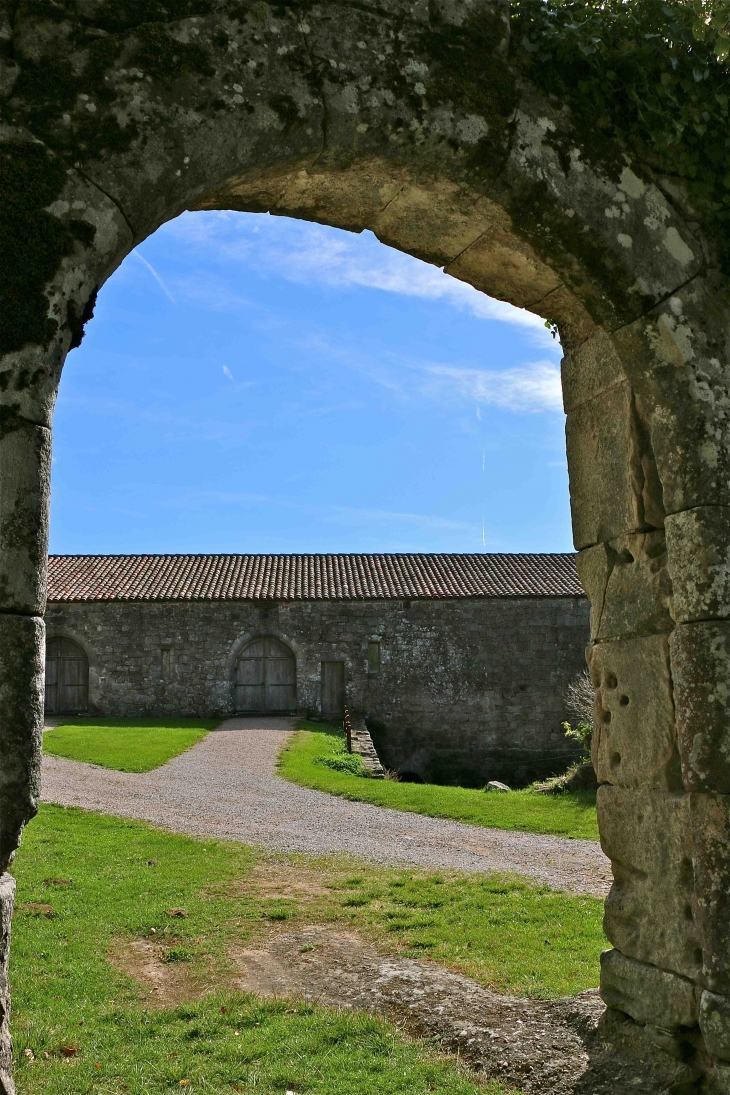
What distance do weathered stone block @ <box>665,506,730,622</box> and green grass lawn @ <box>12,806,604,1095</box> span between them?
2.17m

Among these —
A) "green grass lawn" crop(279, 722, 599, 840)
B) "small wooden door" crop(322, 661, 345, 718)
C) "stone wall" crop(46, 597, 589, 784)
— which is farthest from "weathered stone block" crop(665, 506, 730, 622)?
"small wooden door" crop(322, 661, 345, 718)

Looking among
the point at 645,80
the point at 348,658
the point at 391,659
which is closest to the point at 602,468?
the point at 645,80

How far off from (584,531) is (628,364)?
3.07 ft

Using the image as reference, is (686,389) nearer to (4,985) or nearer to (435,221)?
(435,221)

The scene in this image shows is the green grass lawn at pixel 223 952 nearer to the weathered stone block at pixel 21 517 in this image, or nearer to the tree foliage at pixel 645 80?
the weathered stone block at pixel 21 517

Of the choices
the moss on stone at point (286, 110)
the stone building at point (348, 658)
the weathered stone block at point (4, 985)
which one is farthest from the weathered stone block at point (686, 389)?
the stone building at point (348, 658)

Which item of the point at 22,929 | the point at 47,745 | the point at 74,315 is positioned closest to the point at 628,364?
the point at 74,315

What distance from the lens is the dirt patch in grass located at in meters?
3.87

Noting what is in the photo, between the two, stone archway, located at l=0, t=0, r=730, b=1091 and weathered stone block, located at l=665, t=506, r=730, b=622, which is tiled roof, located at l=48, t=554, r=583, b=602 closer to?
stone archway, located at l=0, t=0, r=730, b=1091

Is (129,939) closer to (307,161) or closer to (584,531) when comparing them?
(584,531)

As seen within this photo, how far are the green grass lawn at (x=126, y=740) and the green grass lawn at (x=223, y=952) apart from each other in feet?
22.6

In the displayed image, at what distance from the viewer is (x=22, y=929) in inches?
248

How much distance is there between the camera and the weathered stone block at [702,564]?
3.65 meters

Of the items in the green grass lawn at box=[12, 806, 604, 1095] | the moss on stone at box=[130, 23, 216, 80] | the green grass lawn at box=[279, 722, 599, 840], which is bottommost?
the green grass lawn at box=[279, 722, 599, 840]
